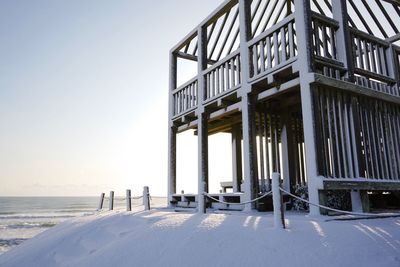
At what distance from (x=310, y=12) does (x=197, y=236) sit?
16.9 ft

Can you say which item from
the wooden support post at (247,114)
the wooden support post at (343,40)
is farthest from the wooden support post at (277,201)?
the wooden support post at (343,40)

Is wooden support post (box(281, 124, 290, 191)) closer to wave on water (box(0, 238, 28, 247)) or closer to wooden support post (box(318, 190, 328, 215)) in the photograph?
wooden support post (box(318, 190, 328, 215))

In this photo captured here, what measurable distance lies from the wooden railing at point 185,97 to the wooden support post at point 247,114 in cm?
248

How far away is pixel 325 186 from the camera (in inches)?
234

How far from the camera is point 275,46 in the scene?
731 cm

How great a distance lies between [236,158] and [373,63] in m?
5.28

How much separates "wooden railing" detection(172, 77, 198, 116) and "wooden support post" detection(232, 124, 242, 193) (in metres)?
2.03

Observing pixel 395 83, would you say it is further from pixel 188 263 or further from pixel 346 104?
pixel 188 263

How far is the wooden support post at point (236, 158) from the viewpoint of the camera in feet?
37.2

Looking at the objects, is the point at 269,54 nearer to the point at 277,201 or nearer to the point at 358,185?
the point at 358,185

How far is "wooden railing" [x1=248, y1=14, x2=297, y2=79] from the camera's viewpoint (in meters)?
6.95

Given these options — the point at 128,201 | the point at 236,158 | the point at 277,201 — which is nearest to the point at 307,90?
the point at 277,201

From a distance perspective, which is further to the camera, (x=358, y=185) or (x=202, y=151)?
(x=202, y=151)

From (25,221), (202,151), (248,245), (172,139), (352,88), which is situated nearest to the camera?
(248,245)
